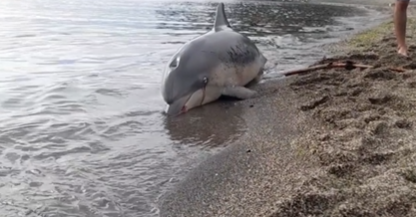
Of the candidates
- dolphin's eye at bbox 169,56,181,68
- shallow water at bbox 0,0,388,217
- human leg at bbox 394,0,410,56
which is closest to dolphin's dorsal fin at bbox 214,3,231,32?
shallow water at bbox 0,0,388,217

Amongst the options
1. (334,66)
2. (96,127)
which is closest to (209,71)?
(96,127)

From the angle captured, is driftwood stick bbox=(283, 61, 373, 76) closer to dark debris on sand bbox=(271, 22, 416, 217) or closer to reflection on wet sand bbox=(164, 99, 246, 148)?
dark debris on sand bbox=(271, 22, 416, 217)

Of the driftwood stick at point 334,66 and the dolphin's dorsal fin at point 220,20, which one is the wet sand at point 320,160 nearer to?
the driftwood stick at point 334,66

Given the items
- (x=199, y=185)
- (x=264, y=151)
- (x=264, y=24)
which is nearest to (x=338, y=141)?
(x=264, y=151)

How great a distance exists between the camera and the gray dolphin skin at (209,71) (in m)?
6.50

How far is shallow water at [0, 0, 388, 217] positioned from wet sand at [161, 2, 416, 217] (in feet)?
1.05

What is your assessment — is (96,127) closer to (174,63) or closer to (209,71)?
(174,63)

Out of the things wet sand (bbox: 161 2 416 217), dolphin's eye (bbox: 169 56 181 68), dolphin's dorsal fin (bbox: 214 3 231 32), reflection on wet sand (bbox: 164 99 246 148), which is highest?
dolphin's dorsal fin (bbox: 214 3 231 32)

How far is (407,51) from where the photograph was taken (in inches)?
331

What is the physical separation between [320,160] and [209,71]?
309 centimetres

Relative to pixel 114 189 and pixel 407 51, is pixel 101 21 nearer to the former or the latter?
pixel 407 51

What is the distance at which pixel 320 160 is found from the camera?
4.07m

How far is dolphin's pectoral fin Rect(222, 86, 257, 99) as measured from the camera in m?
7.05

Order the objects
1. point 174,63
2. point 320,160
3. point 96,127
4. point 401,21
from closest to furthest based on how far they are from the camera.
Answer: point 320,160, point 96,127, point 174,63, point 401,21
